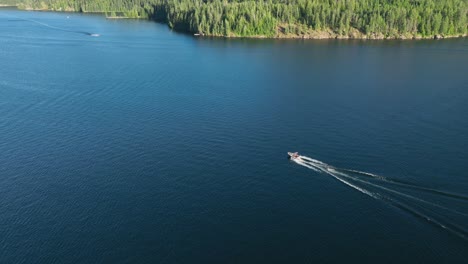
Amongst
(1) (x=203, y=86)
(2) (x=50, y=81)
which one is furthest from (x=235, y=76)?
(2) (x=50, y=81)

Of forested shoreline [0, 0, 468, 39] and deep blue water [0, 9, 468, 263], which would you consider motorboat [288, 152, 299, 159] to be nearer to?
deep blue water [0, 9, 468, 263]

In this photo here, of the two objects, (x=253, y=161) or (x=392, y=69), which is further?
(x=392, y=69)

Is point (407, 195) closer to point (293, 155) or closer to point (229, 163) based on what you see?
point (293, 155)

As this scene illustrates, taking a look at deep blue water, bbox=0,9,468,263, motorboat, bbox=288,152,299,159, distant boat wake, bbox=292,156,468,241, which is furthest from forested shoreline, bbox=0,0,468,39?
distant boat wake, bbox=292,156,468,241

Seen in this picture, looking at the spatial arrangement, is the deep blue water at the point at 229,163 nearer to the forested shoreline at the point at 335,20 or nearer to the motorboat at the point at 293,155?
the motorboat at the point at 293,155

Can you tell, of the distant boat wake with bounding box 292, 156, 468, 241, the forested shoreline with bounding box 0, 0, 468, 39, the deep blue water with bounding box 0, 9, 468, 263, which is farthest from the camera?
the forested shoreline with bounding box 0, 0, 468, 39

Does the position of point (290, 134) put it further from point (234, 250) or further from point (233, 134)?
point (234, 250)

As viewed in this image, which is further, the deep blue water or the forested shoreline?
the forested shoreline

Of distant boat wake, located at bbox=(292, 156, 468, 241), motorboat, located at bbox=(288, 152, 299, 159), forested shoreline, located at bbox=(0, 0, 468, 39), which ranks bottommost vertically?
distant boat wake, located at bbox=(292, 156, 468, 241)
